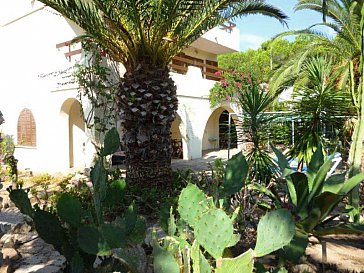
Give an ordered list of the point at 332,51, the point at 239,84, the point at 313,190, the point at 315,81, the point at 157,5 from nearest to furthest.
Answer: the point at 313,190 → the point at 315,81 → the point at 157,5 → the point at 332,51 → the point at 239,84

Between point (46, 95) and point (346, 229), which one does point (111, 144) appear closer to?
point (346, 229)

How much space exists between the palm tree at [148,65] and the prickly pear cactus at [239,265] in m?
4.47

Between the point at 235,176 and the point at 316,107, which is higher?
the point at 316,107

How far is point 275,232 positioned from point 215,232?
44 cm

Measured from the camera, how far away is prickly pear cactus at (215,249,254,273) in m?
2.01

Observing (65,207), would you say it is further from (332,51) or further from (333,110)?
(332,51)

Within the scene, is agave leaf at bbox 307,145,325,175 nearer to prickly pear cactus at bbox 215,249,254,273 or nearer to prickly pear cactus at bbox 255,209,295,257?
prickly pear cactus at bbox 255,209,295,257

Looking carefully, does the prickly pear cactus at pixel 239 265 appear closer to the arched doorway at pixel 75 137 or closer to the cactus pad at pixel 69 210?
the cactus pad at pixel 69 210

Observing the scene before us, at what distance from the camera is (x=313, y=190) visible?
143 inches

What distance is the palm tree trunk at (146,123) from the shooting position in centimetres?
645

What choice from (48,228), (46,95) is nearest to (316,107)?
(48,228)

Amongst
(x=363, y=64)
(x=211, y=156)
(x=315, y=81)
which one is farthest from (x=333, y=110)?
(x=211, y=156)

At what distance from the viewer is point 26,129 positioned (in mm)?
Result: 12766

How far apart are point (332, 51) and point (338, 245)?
9.57m
